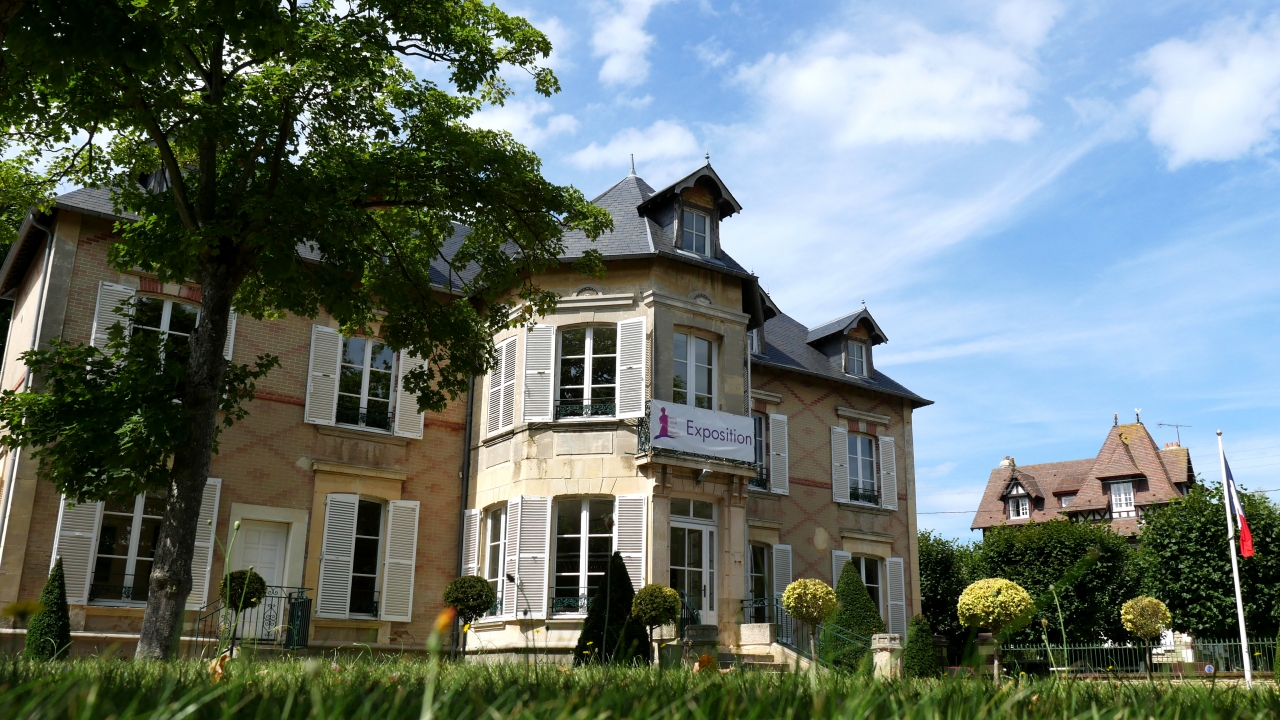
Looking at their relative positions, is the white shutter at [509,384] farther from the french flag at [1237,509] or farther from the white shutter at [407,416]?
the french flag at [1237,509]

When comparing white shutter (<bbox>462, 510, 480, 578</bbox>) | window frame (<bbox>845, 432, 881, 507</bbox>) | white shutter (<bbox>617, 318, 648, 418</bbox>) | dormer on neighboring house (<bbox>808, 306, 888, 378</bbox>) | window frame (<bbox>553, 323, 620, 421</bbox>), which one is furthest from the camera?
dormer on neighboring house (<bbox>808, 306, 888, 378</bbox>)

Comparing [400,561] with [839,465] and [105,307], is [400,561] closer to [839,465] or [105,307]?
[105,307]

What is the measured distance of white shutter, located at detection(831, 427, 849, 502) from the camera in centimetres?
2203

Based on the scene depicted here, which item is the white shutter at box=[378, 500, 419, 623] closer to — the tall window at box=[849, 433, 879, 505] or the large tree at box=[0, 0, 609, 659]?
the large tree at box=[0, 0, 609, 659]

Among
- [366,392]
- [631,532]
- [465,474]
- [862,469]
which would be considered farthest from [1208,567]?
[366,392]

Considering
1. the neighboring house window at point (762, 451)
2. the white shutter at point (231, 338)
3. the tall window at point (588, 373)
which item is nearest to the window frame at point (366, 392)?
the white shutter at point (231, 338)

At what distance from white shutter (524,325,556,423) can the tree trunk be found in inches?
251

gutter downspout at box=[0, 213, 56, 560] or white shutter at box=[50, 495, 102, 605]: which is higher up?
gutter downspout at box=[0, 213, 56, 560]

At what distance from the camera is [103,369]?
11.5 meters

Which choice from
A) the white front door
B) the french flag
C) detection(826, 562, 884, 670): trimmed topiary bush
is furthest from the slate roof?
the white front door

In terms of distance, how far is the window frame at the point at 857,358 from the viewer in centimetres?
2355

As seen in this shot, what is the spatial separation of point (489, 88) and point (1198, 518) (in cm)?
2123

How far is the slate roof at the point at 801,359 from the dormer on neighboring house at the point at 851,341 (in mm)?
162

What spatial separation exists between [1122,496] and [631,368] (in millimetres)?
35751
